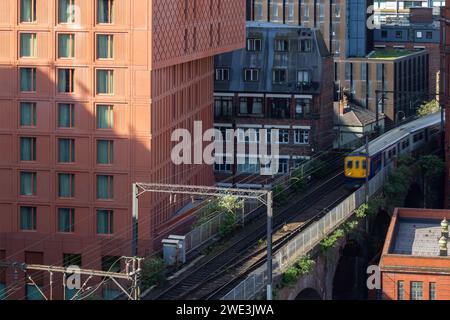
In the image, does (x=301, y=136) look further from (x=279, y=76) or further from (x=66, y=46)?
(x=66, y=46)

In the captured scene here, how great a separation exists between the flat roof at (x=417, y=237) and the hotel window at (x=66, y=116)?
1640 cm

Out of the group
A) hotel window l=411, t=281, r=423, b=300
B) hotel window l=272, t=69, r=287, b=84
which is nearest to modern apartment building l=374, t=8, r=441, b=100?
hotel window l=272, t=69, r=287, b=84

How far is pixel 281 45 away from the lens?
89.8 m

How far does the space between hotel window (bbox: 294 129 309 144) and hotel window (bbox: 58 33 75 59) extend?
104 feet

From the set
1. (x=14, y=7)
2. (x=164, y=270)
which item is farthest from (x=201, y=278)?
(x=14, y=7)

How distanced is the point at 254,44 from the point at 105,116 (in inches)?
1272

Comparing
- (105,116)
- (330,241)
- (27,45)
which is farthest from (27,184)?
(330,241)

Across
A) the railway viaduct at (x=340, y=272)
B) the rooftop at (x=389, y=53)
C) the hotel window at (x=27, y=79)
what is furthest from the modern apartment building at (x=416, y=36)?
the hotel window at (x=27, y=79)

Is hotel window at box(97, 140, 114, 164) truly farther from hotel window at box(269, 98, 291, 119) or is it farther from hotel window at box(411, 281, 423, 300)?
hotel window at box(269, 98, 291, 119)

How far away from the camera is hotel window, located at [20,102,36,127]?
60.1 m

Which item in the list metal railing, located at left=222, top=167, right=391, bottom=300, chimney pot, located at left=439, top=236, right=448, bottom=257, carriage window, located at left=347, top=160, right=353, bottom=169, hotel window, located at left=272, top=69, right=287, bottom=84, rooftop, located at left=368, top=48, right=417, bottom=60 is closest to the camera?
metal railing, located at left=222, top=167, right=391, bottom=300

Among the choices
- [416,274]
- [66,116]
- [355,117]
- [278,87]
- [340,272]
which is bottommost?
[340,272]

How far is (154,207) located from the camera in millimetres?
60781

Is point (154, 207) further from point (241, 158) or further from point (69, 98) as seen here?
point (241, 158)
